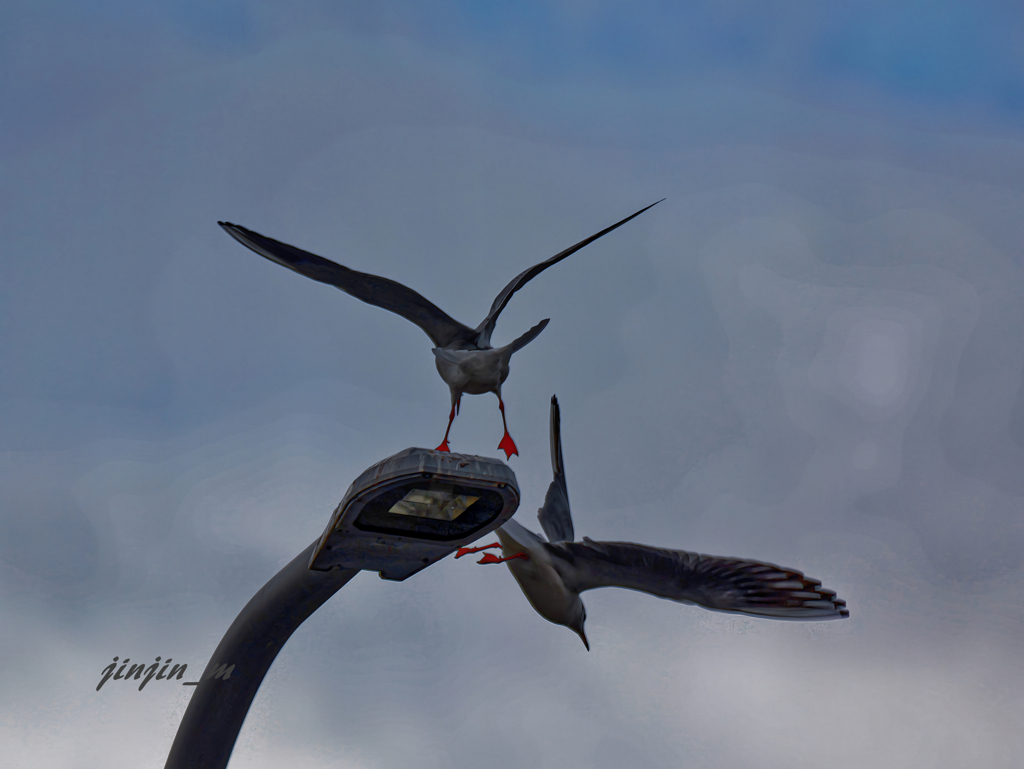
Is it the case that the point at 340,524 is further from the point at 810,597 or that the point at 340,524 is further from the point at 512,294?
the point at 810,597

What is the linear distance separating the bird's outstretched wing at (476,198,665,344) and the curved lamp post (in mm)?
3127

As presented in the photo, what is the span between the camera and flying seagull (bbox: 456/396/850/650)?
888 centimetres

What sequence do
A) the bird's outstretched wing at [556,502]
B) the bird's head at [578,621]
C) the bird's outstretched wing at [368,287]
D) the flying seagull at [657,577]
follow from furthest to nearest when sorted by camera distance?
the bird's outstretched wing at [556,502] < the bird's head at [578,621] < the flying seagull at [657,577] < the bird's outstretched wing at [368,287]

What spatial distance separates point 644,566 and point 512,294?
3.73 m

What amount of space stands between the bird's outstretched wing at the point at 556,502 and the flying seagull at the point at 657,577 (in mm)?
2301

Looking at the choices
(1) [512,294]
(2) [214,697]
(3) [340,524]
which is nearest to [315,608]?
(2) [214,697]

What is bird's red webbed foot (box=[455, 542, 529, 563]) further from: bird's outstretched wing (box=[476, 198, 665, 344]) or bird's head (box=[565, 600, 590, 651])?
bird's outstretched wing (box=[476, 198, 665, 344])

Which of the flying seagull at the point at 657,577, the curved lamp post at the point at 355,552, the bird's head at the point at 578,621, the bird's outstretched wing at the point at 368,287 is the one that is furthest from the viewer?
the bird's head at the point at 578,621

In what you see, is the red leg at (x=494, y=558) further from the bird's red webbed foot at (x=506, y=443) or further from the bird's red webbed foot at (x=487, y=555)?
the bird's red webbed foot at (x=506, y=443)

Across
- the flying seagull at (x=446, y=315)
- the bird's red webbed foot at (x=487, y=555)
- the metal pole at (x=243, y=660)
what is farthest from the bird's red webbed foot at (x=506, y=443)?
the metal pole at (x=243, y=660)

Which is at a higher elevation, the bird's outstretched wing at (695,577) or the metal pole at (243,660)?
the bird's outstretched wing at (695,577)

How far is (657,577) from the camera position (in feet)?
30.9

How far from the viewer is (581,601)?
10.2 metres

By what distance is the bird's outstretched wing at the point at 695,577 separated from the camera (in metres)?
8.91
